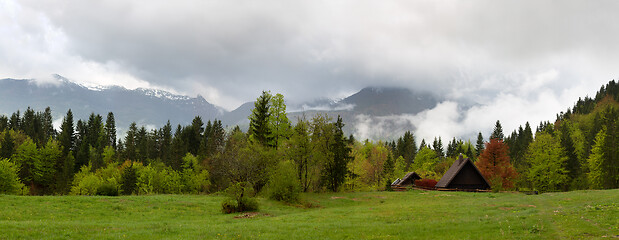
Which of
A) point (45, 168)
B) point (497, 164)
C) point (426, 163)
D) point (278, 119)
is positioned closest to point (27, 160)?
point (45, 168)

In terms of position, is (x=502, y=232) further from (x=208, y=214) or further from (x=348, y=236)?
(x=208, y=214)

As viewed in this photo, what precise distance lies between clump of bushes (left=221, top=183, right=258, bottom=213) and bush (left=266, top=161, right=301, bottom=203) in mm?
8333

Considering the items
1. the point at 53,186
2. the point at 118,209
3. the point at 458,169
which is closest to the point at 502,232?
the point at 118,209

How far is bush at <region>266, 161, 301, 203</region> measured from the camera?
43.7m

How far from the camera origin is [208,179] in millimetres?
86312

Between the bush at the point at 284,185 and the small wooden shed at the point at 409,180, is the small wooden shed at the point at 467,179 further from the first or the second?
the bush at the point at 284,185

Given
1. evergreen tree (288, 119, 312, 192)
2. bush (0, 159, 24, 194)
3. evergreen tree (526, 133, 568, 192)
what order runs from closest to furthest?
evergreen tree (288, 119, 312, 192) → bush (0, 159, 24, 194) → evergreen tree (526, 133, 568, 192)

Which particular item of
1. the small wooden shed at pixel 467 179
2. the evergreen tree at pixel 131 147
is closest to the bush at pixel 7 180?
the evergreen tree at pixel 131 147

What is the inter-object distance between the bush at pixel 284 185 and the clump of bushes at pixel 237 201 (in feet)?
27.3

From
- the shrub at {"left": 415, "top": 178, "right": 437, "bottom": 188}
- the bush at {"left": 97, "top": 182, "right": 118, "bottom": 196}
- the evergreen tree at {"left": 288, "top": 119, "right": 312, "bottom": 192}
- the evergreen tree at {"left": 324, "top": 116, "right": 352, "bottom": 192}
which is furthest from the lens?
the shrub at {"left": 415, "top": 178, "right": 437, "bottom": 188}

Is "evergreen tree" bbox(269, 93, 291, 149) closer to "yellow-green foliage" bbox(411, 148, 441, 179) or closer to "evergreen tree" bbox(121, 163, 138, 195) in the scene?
"evergreen tree" bbox(121, 163, 138, 195)

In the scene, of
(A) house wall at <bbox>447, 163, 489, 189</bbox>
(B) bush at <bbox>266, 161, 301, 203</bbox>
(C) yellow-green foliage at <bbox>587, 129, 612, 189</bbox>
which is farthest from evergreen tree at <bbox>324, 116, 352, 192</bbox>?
(C) yellow-green foliage at <bbox>587, 129, 612, 189</bbox>

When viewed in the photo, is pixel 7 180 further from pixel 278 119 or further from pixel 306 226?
pixel 306 226

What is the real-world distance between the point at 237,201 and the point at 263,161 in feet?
30.6
